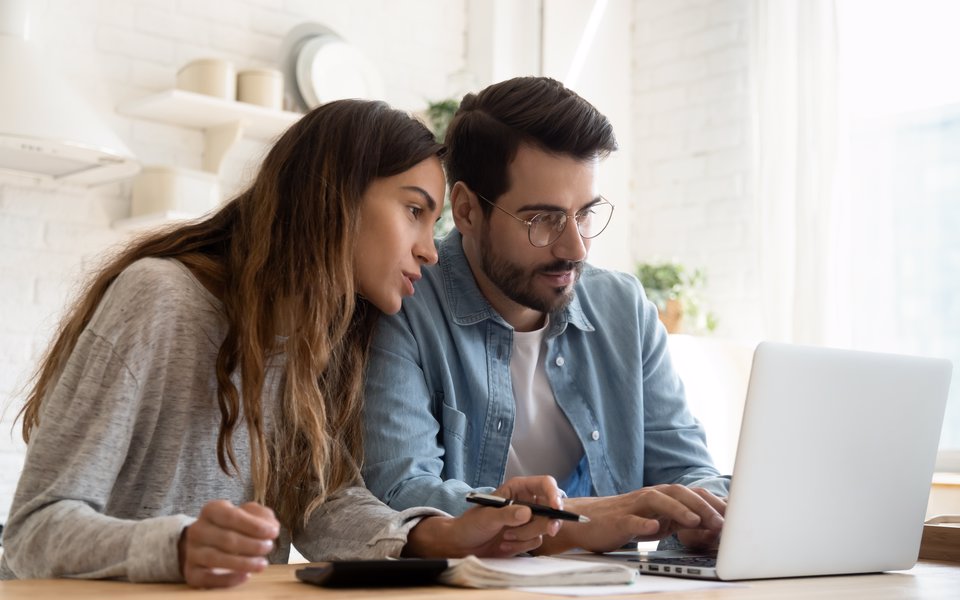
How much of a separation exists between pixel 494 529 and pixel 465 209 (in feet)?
2.82

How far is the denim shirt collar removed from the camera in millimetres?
1712

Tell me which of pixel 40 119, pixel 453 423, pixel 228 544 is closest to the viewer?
pixel 228 544

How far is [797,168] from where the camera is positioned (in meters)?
3.63

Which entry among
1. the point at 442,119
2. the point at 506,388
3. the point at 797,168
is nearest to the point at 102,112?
the point at 442,119

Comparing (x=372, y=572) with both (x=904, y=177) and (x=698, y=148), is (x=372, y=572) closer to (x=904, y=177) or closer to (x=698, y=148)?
(x=904, y=177)

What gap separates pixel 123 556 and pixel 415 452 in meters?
0.55

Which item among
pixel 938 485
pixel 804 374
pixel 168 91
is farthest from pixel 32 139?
pixel 938 485

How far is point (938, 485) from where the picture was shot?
2.67 m

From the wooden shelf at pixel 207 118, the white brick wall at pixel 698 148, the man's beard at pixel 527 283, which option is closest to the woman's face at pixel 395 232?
the man's beard at pixel 527 283

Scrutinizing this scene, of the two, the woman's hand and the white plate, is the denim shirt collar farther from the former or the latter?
the white plate

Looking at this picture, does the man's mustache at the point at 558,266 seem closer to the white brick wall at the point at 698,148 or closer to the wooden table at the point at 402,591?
the wooden table at the point at 402,591

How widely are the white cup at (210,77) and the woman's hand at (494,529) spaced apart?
2378 mm

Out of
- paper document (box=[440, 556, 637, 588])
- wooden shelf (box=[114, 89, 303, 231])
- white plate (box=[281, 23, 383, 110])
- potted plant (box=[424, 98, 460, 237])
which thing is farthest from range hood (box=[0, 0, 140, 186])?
paper document (box=[440, 556, 637, 588])

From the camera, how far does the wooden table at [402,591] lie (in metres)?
0.88
